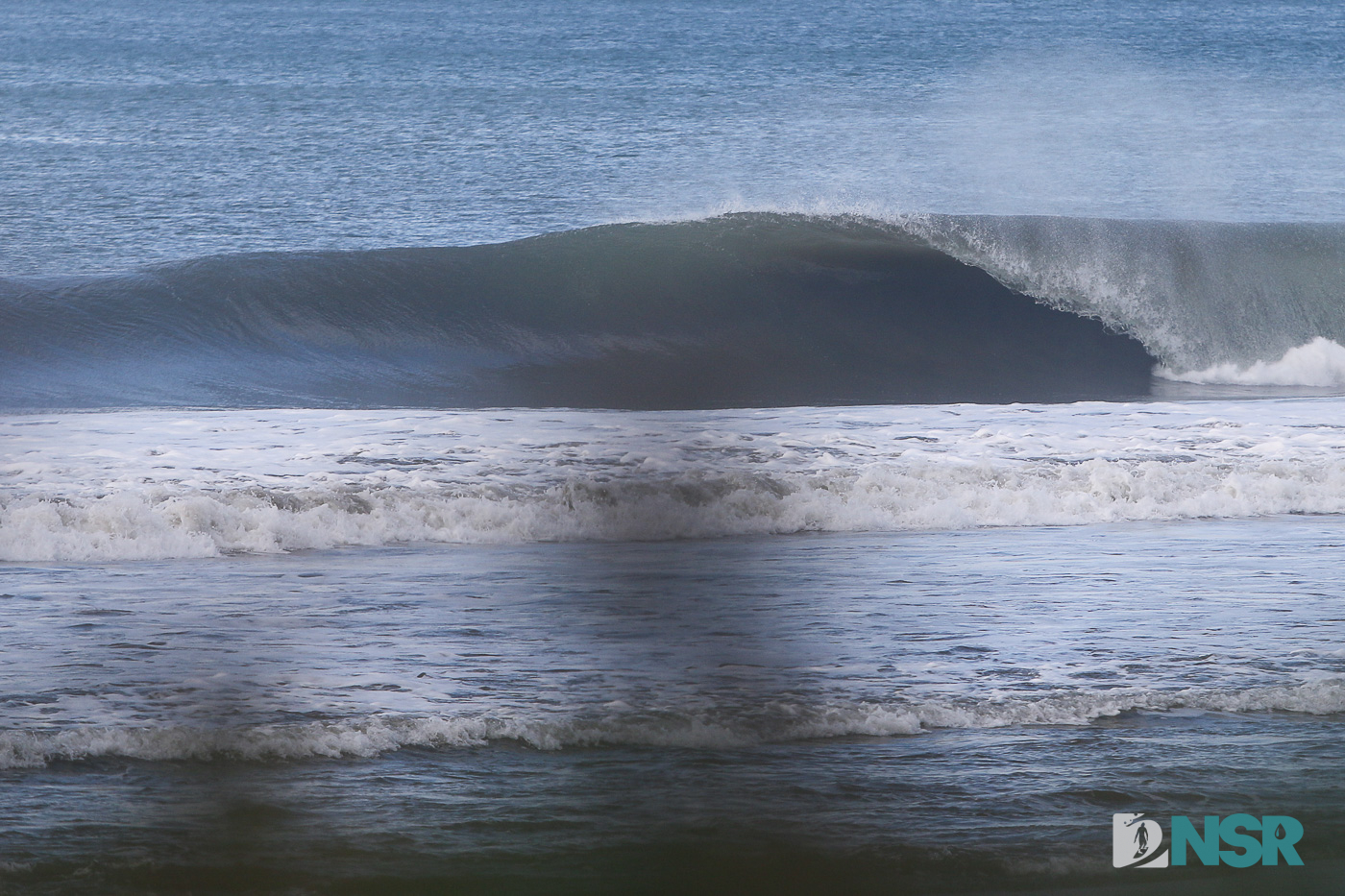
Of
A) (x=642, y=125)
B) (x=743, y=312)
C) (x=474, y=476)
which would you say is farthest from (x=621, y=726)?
(x=642, y=125)

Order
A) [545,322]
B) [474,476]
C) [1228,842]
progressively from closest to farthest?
[1228,842], [474,476], [545,322]

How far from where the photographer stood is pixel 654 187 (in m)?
26.4

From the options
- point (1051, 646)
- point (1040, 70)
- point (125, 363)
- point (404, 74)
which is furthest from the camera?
point (404, 74)

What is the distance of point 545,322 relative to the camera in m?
14.4

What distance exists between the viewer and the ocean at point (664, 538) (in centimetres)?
124

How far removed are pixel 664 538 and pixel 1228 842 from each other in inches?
27.2

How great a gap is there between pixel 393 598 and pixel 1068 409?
792cm

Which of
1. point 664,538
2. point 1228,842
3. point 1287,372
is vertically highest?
point 1287,372

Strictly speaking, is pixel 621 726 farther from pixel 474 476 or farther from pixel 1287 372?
pixel 1287 372

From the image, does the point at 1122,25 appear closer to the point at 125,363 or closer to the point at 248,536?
the point at 125,363

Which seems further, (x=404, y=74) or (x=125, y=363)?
(x=404, y=74)

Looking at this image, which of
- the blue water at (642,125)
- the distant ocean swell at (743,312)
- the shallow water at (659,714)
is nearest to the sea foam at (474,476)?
the shallow water at (659,714)

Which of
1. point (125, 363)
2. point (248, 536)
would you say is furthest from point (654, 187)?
point (248, 536)

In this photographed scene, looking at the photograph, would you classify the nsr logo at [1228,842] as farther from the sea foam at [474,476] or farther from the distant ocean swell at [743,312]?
the distant ocean swell at [743,312]
